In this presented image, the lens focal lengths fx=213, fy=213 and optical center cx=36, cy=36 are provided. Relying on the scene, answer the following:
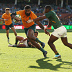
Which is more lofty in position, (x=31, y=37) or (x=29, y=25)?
(x=29, y=25)

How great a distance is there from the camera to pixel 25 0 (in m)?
49.1

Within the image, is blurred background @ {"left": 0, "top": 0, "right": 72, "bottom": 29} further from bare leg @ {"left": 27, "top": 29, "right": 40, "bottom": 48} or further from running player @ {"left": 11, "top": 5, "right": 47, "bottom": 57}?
bare leg @ {"left": 27, "top": 29, "right": 40, "bottom": 48}

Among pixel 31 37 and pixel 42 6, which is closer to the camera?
pixel 31 37

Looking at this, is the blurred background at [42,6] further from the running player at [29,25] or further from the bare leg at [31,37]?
the bare leg at [31,37]

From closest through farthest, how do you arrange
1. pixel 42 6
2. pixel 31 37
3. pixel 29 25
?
pixel 31 37, pixel 29 25, pixel 42 6

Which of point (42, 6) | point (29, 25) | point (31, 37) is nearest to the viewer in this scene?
point (31, 37)

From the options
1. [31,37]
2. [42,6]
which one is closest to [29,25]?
[31,37]

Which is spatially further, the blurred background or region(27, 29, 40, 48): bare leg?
the blurred background

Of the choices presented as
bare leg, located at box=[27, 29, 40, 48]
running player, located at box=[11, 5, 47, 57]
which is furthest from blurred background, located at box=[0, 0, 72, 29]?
bare leg, located at box=[27, 29, 40, 48]

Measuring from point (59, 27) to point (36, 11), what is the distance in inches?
1426

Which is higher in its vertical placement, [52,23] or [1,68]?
[52,23]

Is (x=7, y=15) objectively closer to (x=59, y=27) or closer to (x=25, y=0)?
(x=59, y=27)

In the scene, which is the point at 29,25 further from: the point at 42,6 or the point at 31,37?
the point at 42,6

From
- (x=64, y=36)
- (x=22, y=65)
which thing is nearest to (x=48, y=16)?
(x=64, y=36)
